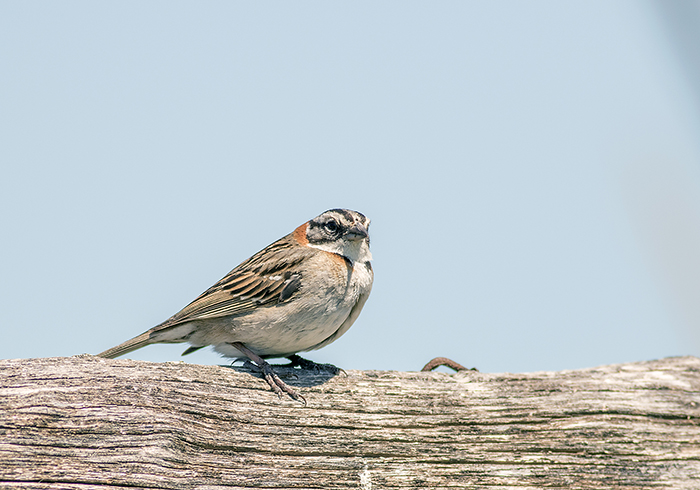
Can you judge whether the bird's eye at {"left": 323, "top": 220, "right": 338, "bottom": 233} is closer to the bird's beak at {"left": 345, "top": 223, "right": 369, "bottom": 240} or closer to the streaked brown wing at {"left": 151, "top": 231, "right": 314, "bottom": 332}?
the bird's beak at {"left": 345, "top": 223, "right": 369, "bottom": 240}

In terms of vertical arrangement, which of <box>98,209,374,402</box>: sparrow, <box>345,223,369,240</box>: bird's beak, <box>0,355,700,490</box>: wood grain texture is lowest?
<box>0,355,700,490</box>: wood grain texture

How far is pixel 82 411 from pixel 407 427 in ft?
6.01

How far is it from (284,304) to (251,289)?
431 mm

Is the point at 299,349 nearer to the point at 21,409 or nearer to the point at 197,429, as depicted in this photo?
the point at 197,429

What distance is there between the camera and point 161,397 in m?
3.42

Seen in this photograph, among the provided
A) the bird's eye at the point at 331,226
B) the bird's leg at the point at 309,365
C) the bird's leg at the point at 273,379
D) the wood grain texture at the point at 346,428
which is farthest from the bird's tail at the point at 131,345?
the bird's eye at the point at 331,226

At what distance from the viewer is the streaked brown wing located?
5.12 meters

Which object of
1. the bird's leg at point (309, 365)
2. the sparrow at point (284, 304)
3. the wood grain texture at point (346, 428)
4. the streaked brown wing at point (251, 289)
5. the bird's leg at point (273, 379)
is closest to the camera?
the wood grain texture at point (346, 428)

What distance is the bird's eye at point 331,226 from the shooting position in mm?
5770

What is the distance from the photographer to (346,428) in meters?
3.75

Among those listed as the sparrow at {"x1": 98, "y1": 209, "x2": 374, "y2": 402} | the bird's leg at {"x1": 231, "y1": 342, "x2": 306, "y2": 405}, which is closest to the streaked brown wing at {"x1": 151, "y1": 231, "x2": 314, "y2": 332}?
the sparrow at {"x1": 98, "y1": 209, "x2": 374, "y2": 402}

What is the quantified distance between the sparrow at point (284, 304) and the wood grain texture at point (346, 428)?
777mm

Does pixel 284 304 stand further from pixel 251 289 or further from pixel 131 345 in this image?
pixel 131 345

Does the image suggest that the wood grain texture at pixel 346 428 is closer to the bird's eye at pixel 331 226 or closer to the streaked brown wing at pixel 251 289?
the streaked brown wing at pixel 251 289
